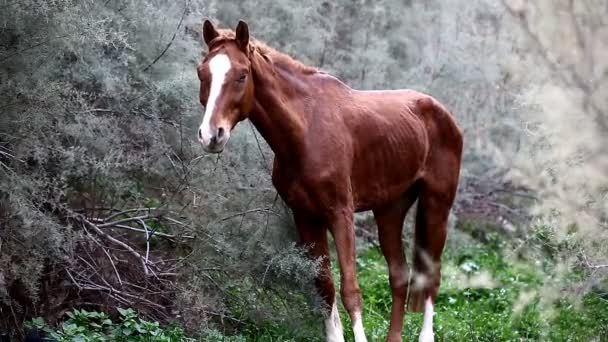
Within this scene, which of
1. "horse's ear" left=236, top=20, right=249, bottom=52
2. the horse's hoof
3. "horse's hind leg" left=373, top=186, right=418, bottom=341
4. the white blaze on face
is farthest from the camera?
"horse's hind leg" left=373, top=186, right=418, bottom=341

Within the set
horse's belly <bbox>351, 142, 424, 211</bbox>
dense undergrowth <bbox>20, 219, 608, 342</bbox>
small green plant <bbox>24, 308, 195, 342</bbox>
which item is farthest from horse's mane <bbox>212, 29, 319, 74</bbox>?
small green plant <bbox>24, 308, 195, 342</bbox>

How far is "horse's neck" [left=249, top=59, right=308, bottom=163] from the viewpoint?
4.95m

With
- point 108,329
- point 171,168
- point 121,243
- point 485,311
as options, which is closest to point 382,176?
point 171,168

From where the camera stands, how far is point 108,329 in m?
5.35

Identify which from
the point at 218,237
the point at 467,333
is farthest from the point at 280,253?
the point at 467,333

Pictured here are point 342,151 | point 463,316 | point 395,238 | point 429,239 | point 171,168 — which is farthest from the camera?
point 463,316

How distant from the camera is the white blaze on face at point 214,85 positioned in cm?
439

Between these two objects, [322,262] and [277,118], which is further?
[322,262]

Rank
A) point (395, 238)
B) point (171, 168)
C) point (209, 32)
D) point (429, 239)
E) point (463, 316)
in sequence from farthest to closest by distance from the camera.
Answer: point (463, 316), point (171, 168), point (429, 239), point (395, 238), point (209, 32)

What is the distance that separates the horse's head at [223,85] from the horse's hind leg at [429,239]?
1.82m

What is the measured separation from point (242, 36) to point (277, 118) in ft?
1.76

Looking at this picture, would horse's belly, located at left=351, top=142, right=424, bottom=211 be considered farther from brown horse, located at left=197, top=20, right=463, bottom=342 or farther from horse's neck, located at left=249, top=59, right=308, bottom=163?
horse's neck, located at left=249, top=59, right=308, bottom=163

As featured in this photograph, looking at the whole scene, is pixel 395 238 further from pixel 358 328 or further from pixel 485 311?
pixel 485 311

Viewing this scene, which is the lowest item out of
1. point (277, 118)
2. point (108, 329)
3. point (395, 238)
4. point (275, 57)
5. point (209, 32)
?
point (108, 329)
